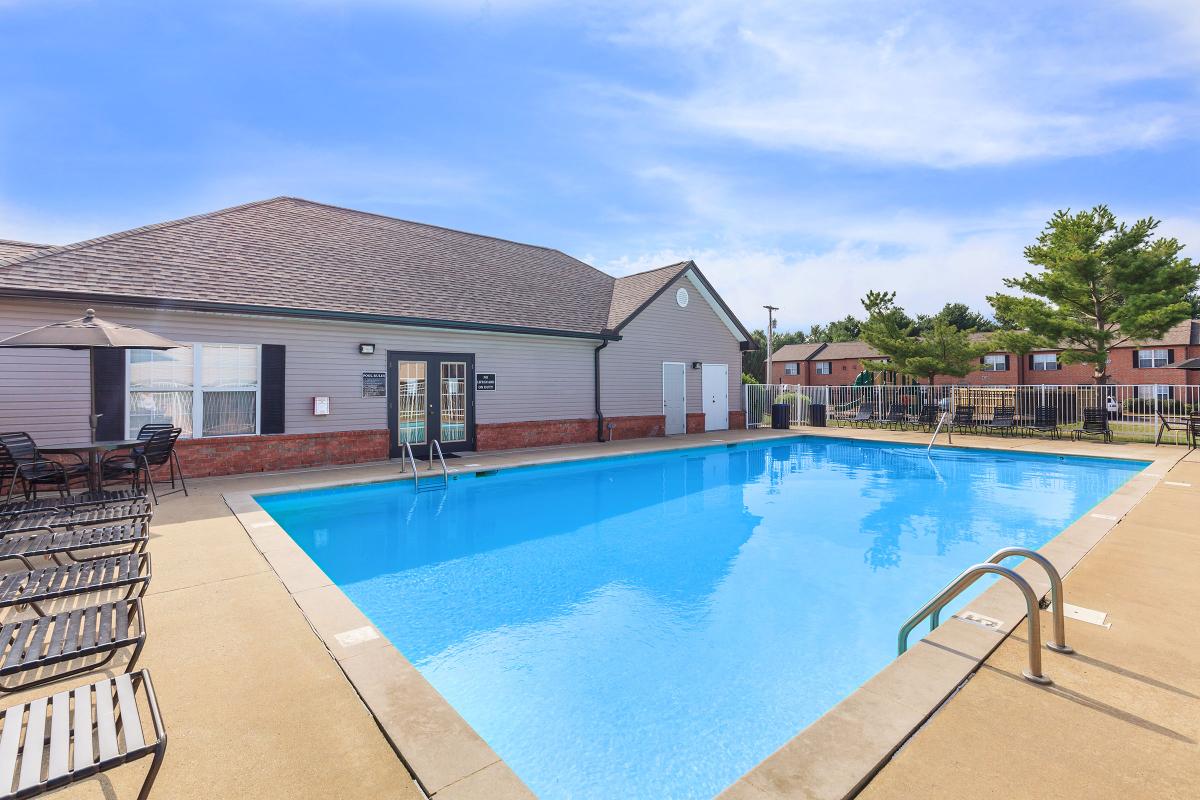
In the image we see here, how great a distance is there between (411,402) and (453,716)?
34.4 ft

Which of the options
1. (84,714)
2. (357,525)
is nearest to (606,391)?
(357,525)

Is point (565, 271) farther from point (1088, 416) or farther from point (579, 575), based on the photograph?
point (1088, 416)

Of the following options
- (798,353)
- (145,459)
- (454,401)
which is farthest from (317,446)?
(798,353)

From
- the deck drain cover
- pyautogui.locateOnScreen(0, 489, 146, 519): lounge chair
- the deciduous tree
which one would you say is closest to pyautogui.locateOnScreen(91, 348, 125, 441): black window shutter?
pyautogui.locateOnScreen(0, 489, 146, 519): lounge chair

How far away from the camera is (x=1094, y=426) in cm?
1603

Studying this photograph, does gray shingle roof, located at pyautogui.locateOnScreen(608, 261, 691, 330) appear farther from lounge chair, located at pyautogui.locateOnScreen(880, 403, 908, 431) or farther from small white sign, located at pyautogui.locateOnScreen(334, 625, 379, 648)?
small white sign, located at pyautogui.locateOnScreen(334, 625, 379, 648)

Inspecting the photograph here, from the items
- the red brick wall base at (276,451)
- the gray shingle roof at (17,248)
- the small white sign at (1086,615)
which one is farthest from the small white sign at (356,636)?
the gray shingle roof at (17,248)

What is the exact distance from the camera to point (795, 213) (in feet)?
48.6

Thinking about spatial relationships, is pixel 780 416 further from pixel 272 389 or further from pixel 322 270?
pixel 272 389

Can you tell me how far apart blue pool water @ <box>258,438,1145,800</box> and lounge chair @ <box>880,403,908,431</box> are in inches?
371

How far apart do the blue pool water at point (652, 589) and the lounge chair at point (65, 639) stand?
77.4 inches

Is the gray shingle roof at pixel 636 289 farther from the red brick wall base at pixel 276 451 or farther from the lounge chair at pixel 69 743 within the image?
the lounge chair at pixel 69 743

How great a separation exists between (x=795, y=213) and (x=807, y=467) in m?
7.13

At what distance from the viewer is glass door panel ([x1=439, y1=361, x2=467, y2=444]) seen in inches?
504
